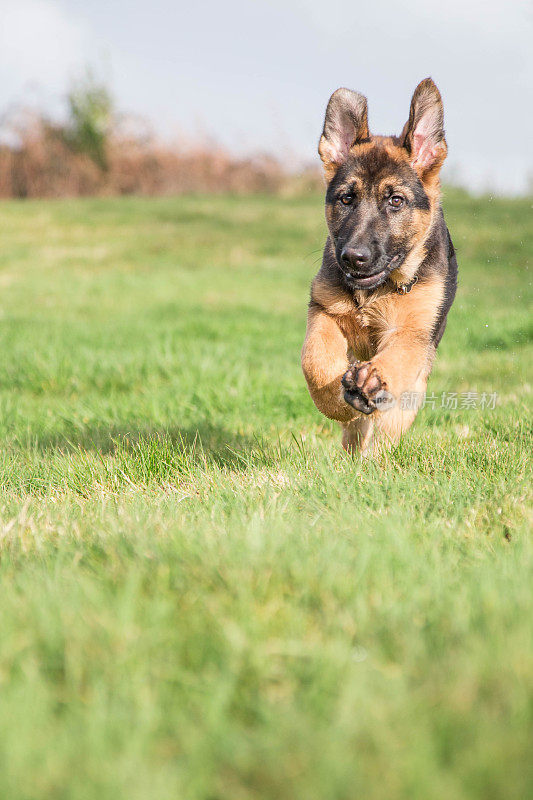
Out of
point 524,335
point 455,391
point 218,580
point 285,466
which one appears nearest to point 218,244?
point 524,335

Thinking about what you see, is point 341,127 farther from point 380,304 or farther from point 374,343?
point 374,343

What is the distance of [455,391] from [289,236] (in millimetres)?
10923

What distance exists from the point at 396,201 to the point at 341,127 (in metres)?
0.59

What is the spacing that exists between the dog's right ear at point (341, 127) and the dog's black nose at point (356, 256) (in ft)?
2.46

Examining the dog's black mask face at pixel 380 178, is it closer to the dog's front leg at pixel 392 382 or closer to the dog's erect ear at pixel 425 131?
the dog's erect ear at pixel 425 131

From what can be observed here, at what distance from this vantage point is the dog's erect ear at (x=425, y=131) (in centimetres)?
369

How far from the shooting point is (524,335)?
682 cm

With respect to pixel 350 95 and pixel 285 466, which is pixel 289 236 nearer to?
pixel 350 95

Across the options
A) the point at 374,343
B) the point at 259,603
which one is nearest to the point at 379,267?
the point at 374,343

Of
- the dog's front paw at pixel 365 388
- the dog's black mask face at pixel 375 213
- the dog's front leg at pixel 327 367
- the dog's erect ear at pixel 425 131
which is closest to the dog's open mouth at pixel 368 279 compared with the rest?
the dog's black mask face at pixel 375 213

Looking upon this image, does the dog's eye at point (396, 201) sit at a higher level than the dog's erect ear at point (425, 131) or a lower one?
lower

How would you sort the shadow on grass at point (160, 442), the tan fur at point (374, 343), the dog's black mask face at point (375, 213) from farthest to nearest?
1. the shadow on grass at point (160, 442)
2. the dog's black mask face at point (375, 213)
3. the tan fur at point (374, 343)

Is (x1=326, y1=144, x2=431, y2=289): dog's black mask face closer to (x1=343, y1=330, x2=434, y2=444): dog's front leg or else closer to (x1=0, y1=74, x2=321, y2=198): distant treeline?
(x1=343, y1=330, x2=434, y2=444): dog's front leg

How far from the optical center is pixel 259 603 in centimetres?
172
